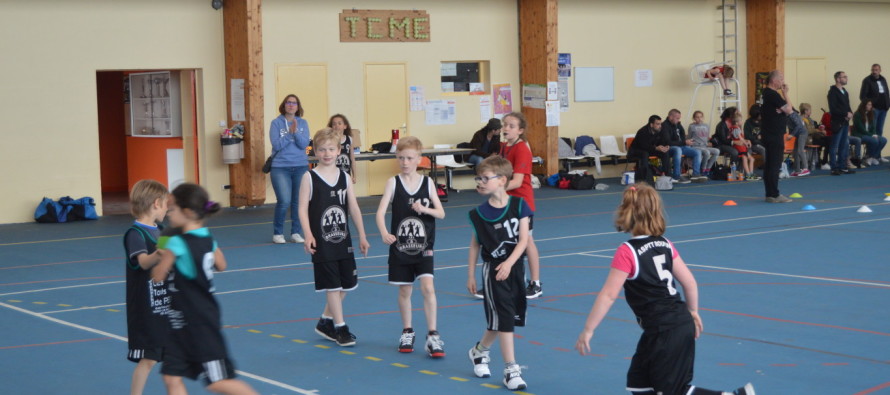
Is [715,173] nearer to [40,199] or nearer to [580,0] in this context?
[580,0]

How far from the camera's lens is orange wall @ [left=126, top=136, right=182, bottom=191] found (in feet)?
65.0

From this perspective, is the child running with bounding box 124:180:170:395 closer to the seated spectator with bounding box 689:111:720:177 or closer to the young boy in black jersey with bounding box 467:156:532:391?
the young boy in black jersey with bounding box 467:156:532:391

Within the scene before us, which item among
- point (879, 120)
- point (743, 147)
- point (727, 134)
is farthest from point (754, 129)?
point (879, 120)

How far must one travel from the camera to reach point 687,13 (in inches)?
965

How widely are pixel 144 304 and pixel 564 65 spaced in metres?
17.8

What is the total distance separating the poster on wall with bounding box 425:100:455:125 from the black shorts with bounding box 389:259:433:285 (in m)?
13.9

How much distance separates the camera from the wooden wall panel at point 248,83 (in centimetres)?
1844

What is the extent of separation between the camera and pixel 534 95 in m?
22.1

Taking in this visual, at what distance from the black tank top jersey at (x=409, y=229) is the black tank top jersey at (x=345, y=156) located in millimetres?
6219

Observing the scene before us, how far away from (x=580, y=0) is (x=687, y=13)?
313cm

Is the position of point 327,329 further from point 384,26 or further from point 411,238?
point 384,26

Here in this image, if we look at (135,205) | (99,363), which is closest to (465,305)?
(99,363)

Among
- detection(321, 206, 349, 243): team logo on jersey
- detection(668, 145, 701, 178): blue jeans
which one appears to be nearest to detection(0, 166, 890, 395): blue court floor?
detection(321, 206, 349, 243): team logo on jersey

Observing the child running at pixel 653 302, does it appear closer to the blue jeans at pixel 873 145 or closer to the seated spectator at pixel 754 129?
the seated spectator at pixel 754 129
